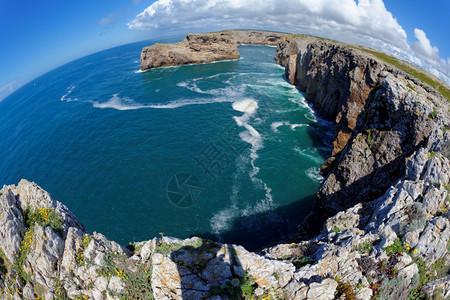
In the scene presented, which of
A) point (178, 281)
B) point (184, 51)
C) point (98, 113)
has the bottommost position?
point (178, 281)

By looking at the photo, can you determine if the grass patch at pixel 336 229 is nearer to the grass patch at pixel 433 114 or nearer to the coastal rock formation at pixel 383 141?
the coastal rock formation at pixel 383 141

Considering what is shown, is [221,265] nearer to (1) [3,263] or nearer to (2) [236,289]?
(2) [236,289]

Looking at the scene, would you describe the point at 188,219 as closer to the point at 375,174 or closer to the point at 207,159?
the point at 207,159

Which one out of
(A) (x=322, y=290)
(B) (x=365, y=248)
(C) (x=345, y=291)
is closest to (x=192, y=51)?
(B) (x=365, y=248)

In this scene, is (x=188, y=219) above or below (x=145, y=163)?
below

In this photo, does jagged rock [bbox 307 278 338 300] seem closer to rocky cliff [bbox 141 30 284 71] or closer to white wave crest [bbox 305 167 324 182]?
white wave crest [bbox 305 167 324 182]

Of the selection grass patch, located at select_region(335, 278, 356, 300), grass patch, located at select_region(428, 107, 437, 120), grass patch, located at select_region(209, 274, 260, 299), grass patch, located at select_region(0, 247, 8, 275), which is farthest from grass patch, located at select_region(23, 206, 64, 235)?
grass patch, located at select_region(428, 107, 437, 120)

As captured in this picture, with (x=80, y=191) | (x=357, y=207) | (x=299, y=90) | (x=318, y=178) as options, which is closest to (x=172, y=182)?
(x=80, y=191)
